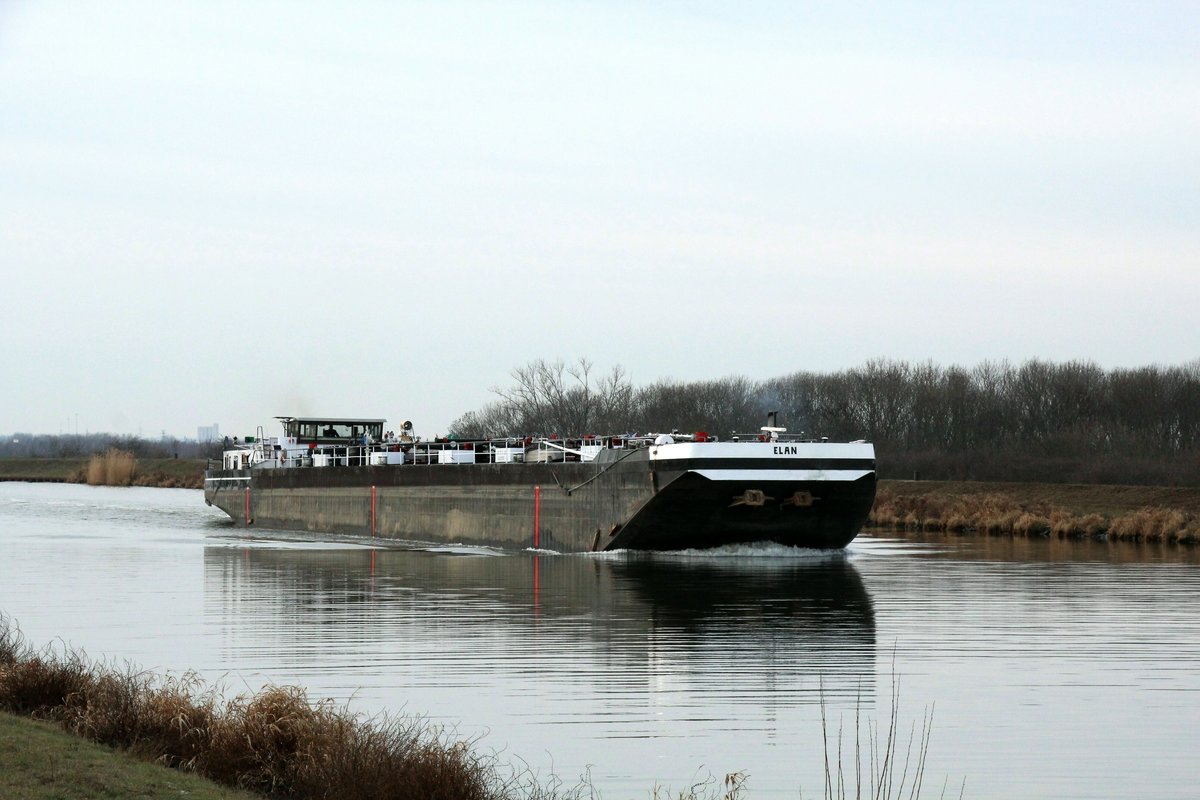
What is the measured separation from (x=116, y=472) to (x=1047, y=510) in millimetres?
84930

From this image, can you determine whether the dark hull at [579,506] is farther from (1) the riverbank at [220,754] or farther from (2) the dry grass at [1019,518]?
(1) the riverbank at [220,754]

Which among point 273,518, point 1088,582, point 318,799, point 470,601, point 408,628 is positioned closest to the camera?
point 318,799

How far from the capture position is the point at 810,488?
3269 cm

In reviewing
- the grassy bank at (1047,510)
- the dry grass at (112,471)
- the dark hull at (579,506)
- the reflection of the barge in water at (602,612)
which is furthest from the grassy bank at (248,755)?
the dry grass at (112,471)

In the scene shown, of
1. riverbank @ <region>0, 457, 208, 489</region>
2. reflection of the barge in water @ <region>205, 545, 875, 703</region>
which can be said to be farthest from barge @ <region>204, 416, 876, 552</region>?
riverbank @ <region>0, 457, 208, 489</region>

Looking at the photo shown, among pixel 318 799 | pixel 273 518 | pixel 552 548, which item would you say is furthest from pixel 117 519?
pixel 318 799

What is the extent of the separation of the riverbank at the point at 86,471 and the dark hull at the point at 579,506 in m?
67.9

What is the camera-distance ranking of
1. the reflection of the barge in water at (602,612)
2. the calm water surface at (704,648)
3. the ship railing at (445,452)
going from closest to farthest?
the calm water surface at (704,648), the reflection of the barge in water at (602,612), the ship railing at (445,452)

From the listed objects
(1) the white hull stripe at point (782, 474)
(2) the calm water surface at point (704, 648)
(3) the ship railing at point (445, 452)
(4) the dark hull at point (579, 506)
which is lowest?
(2) the calm water surface at point (704, 648)

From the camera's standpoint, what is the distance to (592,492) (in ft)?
119

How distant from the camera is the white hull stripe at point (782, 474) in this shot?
104ft

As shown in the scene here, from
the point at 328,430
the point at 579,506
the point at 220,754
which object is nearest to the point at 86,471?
the point at 328,430

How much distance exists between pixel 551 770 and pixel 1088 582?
20945 millimetres

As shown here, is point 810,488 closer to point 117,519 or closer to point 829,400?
point 117,519
